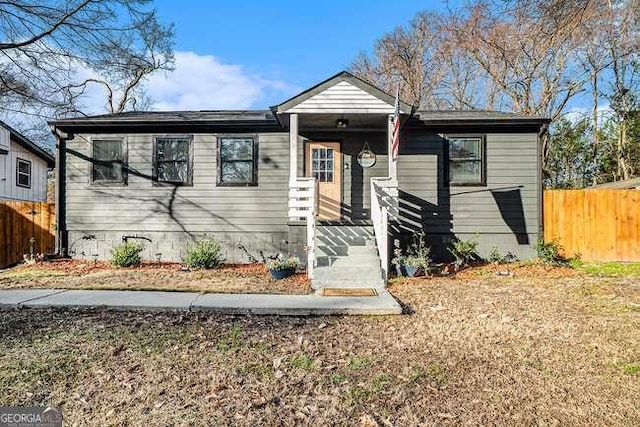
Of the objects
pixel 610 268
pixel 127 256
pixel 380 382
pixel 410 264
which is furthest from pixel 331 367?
pixel 610 268

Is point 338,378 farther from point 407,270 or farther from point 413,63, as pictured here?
point 413,63

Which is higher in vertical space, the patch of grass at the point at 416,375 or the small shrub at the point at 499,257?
the small shrub at the point at 499,257

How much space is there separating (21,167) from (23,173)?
27 centimetres

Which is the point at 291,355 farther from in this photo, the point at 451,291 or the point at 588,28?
the point at 588,28

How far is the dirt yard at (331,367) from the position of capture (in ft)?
9.12

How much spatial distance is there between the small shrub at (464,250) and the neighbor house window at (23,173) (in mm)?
17847

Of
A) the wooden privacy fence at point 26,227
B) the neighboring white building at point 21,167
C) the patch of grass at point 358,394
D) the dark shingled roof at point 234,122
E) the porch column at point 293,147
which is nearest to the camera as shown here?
the patch of grass at point 358,394

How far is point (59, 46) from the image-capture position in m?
11.7

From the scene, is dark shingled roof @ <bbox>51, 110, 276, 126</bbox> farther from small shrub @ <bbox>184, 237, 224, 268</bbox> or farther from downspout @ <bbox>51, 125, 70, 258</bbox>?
small shrub @ <bbox>184, 237, 224, 268</bbox>

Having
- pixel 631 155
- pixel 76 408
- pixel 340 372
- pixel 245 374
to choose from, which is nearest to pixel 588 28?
pixel 340 372

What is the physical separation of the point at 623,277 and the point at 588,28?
457 cm

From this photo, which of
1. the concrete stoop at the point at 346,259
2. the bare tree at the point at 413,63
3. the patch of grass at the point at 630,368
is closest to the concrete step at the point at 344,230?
the concrete stoop at the point at 346,259

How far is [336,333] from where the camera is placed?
14.5ft

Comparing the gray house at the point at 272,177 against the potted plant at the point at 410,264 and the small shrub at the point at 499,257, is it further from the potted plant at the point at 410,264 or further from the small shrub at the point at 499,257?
the potted plant at the point at 410,264
